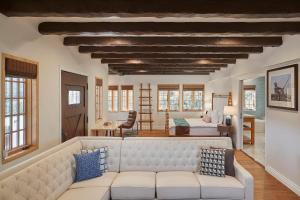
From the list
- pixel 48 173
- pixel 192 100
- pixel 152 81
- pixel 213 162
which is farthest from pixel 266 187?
pixel 152 81

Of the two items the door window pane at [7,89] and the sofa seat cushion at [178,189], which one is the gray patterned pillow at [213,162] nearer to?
the sofa seat cushion at [178,189]

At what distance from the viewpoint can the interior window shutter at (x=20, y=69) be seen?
2871mm

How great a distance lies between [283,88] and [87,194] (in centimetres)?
387

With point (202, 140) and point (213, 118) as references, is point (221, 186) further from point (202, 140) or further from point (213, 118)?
point (213, 118)

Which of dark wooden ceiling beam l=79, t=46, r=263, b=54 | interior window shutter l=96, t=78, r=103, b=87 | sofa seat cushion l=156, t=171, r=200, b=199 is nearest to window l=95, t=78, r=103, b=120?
interior window shutter l=96, t=78, r=103, b=87

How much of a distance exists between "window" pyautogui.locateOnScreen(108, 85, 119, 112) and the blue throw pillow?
322 inches

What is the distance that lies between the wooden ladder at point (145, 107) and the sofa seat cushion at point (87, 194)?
27.4 feet

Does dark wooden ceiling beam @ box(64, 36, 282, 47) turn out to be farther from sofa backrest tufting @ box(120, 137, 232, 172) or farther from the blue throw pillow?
the blue throw pillow

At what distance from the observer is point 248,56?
622cm

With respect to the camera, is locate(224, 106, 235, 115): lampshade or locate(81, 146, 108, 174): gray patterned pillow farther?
locate(224, 106, 235, 115): lampshade

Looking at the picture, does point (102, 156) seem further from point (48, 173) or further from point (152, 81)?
point (152, 81)

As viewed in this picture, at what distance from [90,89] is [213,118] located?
466 centimetres

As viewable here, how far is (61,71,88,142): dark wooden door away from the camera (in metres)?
4.70

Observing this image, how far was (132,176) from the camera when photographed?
12.0ft
